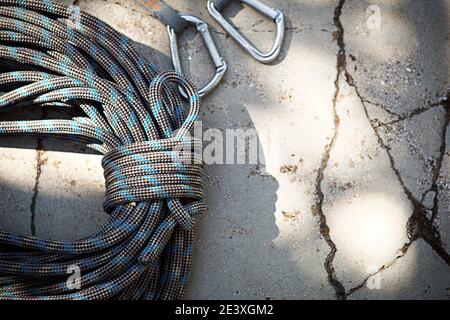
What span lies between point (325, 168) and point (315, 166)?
0.04 meters

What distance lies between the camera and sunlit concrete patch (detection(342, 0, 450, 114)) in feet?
7.67

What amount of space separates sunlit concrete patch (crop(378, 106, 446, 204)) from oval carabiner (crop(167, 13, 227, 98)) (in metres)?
0.64

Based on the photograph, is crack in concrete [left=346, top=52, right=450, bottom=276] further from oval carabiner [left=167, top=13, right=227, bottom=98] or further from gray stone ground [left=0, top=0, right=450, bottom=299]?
oval carabiner [left=167, top=13, right=227, bottom=98]

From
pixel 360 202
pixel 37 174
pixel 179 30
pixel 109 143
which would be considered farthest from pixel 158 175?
pixel 360 202

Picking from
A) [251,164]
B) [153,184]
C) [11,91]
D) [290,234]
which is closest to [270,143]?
[251,164]

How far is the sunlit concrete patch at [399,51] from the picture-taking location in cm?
234

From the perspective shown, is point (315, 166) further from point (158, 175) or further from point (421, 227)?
point (158, 175)

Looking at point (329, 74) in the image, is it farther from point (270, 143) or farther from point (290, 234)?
point (290, 234)

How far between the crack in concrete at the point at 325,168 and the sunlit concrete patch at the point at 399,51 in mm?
27

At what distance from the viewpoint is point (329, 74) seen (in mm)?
2350

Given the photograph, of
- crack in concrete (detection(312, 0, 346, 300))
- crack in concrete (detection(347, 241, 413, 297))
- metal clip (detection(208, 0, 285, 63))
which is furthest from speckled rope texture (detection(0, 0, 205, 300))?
crack in concrete (detection(347, 241, 413, 297))

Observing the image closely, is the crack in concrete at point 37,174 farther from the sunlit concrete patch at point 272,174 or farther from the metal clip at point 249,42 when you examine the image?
the metal clip at point 249,42

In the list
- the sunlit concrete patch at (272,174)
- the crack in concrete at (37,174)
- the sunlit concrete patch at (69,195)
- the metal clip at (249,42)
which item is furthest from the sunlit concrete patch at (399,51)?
the crack in concrete at (37,174)

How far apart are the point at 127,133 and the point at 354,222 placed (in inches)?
34.4
